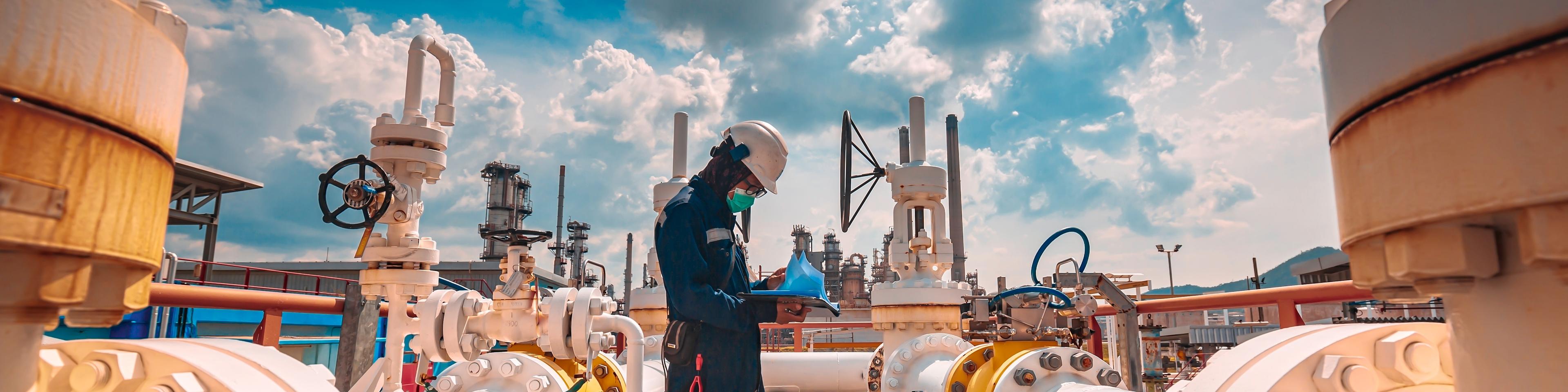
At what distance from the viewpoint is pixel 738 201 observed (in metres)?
2.66

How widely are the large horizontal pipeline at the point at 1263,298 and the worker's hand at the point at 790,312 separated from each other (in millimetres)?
1590

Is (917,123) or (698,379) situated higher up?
(917,123)

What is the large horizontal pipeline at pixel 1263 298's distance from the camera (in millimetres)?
2662

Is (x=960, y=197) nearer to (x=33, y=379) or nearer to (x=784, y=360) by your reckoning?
(x=784, y=360)

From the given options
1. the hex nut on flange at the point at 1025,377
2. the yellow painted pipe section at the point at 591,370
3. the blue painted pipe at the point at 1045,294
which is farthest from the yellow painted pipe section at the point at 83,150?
the blue painted pipe at the point at 1045,294

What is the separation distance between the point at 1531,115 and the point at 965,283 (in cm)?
665

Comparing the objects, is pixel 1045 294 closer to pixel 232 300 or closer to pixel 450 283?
pixel 450 283

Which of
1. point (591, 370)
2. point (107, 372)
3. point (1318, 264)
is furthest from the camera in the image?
point (1318, 264)

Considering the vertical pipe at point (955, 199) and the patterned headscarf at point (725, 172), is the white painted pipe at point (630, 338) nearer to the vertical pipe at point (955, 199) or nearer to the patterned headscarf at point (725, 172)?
the patterned headscarf at point (725, 172)

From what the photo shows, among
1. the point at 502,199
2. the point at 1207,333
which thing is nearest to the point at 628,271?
the point at 502,199

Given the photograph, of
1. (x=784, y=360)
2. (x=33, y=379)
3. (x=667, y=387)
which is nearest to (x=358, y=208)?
(x=667, y=387)

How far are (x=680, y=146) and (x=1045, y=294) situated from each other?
5.10 metres

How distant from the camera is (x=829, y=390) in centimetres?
659

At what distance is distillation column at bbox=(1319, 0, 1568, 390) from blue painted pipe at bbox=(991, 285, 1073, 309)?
10.4 feet
